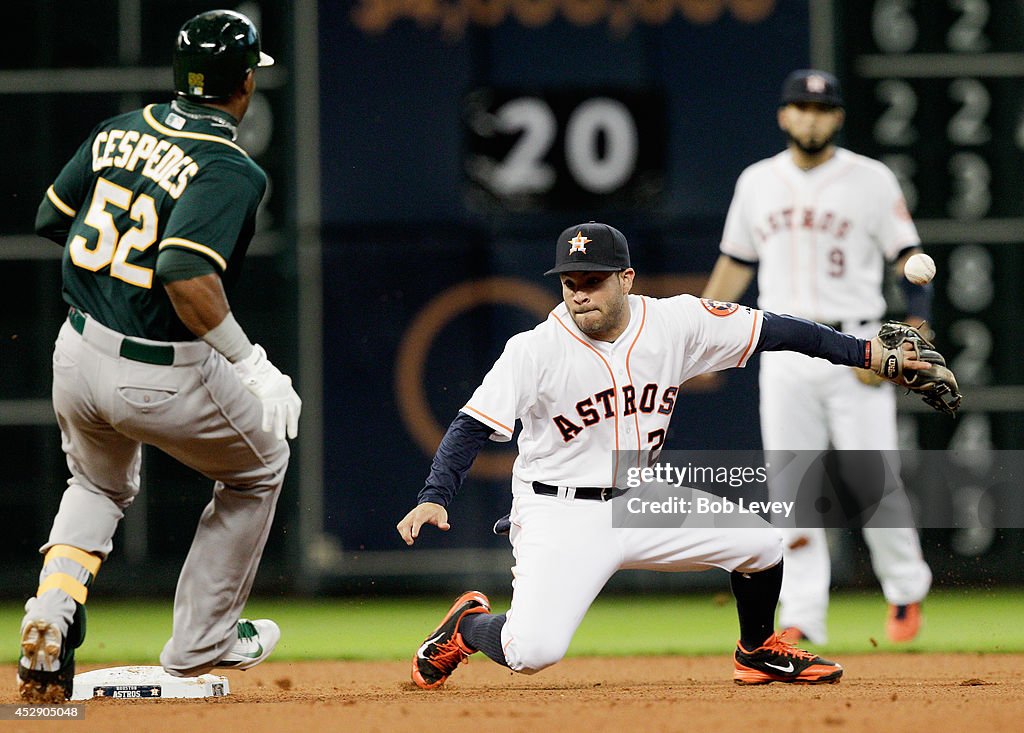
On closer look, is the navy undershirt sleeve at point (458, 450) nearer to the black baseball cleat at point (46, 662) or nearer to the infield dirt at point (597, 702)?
the infield dirt at point (597, 702)

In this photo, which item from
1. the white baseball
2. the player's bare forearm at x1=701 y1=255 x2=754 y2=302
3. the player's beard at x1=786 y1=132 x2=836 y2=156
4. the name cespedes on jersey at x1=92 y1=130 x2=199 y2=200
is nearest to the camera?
the name cespedes on jersey at x1=92 y1=130 x2=199 y2=200

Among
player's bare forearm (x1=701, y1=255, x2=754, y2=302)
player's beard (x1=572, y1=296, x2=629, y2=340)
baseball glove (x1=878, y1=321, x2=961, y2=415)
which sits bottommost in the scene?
baseball glove (x1=878, y1=321, x2=961, y2=415)

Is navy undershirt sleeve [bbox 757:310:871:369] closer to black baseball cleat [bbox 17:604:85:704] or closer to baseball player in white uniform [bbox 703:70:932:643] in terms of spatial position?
baseball player in white uniform [bbox 703:70:932:643]

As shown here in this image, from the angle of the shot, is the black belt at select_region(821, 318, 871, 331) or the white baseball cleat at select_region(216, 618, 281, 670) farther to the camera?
the black belt at select_region(821, 318, 871, 331)

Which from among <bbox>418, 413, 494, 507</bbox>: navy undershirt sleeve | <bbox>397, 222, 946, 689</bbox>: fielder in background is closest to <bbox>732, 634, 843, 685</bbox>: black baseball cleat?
<bbox>397, 222, 946, 689</bbox>: fielder in background

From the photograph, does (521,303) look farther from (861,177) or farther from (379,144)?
(861,177)

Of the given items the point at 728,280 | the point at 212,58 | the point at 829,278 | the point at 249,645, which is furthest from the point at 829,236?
the point at 249,645

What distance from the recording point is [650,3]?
7.95m

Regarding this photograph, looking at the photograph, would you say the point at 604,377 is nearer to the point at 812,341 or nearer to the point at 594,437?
the point at 594,437

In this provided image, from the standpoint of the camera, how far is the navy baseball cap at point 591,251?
465 cm

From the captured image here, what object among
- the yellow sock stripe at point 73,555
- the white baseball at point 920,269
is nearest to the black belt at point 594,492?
the white baseball at point 920,269

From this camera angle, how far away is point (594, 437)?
4801mm

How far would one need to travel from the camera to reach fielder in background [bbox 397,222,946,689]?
15.2 feet

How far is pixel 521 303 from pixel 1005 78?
101 inches
